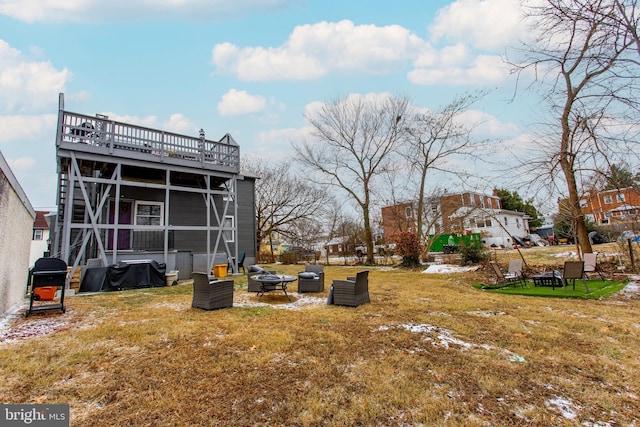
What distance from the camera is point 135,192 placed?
12477mm

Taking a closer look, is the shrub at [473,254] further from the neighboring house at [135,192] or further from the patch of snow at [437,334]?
the patch of snow at [437,334]

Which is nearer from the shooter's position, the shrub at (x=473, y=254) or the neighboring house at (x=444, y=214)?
the shrub at (x=473, y=254)

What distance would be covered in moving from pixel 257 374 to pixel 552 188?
1070 centimetres

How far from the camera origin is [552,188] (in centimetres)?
946

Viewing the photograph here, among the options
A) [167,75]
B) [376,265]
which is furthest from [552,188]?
[167,75]

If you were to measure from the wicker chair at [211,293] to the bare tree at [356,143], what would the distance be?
547 inches

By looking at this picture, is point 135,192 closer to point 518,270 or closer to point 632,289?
point 518,270

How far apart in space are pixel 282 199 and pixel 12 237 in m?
21.4

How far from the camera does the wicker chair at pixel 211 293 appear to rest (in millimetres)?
6125

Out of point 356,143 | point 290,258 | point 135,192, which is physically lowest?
point 290,258

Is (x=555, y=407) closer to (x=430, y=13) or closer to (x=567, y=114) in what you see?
(x=567, y=114)

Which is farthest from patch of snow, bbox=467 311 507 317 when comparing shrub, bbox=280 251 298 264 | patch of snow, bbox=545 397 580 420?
shrub, bbox=280 251 298 264

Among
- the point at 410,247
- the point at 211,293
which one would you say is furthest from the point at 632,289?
the point at 211,293

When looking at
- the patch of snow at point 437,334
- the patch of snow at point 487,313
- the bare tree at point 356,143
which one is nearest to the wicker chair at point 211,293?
the patch of snow at point 437,334
